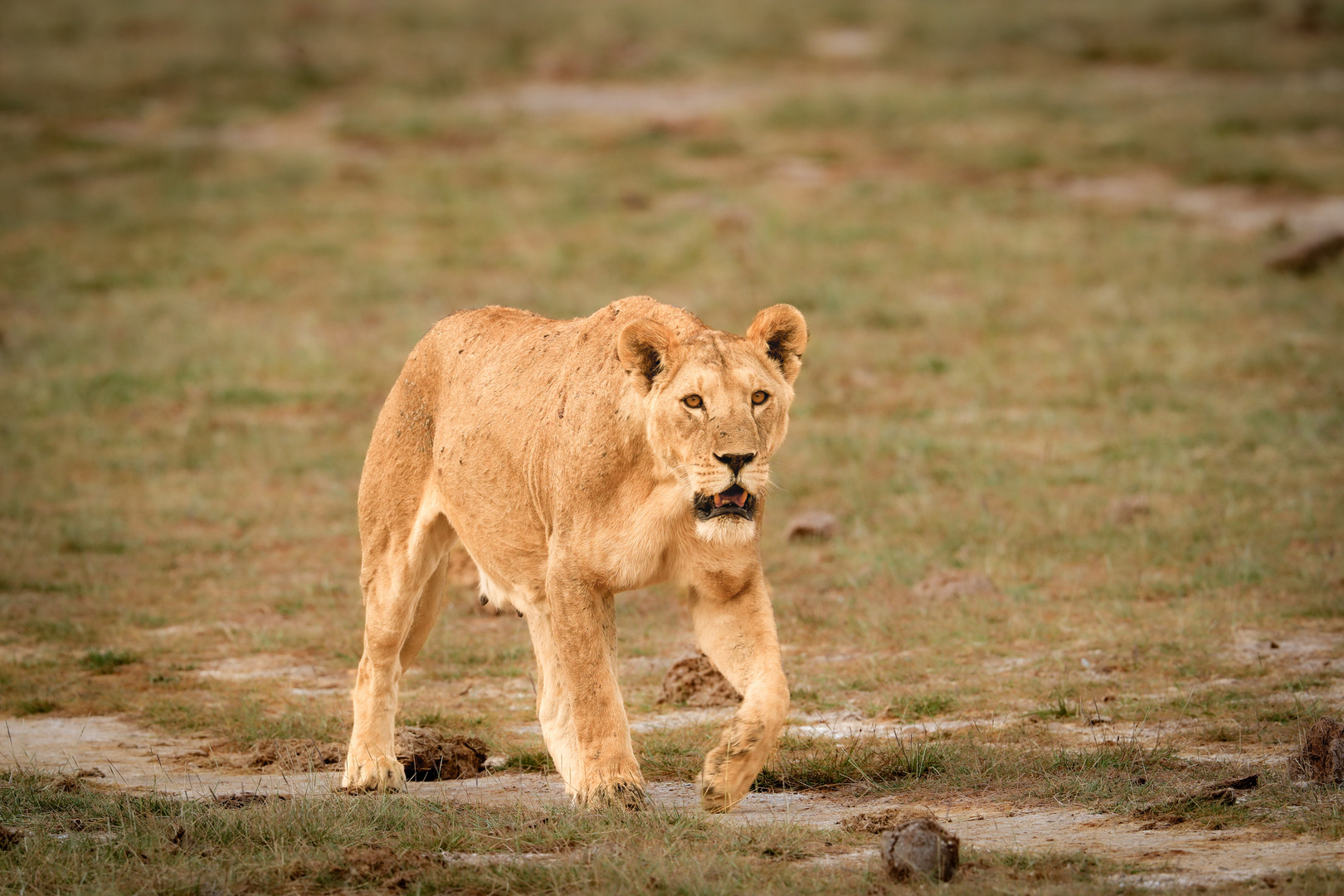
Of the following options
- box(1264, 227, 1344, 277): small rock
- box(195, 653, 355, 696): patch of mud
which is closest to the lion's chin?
box(195, 653, 355, 696): patch of mud

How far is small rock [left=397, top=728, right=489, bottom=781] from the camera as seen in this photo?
6594mm

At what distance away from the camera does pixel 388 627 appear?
260 inches

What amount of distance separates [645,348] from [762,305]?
1081 cm

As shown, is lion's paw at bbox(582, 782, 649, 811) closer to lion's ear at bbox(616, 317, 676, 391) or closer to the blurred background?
lion's ear at bbox(616, 317, 676, 391)

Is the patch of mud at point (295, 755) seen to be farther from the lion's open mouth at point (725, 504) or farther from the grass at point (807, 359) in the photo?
the lion's open mouth at point (725, 504)

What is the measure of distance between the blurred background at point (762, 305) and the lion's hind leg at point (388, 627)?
0.98 meters

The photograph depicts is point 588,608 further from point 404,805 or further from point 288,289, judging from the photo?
point 288,289

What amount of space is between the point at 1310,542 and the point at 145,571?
741cm

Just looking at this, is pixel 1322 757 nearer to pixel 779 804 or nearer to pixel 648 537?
pixel 779 804

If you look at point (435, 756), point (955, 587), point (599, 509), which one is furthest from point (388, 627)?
point (955, 587)

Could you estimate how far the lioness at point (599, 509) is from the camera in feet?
17.1

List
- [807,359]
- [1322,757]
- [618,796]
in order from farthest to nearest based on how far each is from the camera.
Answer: [807,359], [1322,757], [618,796]

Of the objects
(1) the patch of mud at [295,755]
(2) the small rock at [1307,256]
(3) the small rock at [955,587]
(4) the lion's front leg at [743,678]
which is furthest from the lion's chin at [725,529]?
(2) the small rock at [1307,256]

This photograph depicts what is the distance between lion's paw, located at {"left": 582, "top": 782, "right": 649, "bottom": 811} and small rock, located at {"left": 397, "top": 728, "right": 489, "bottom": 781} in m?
1.32
